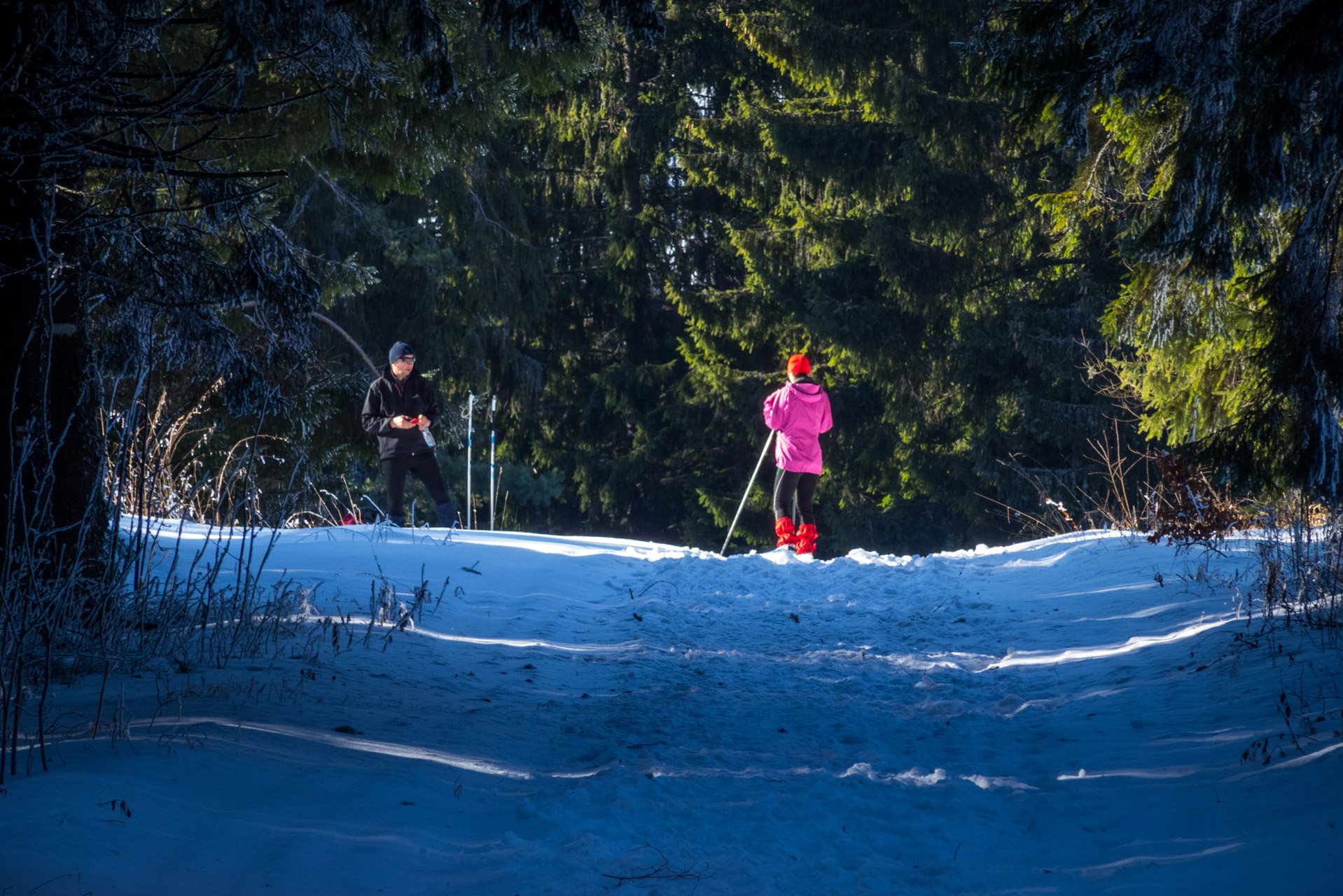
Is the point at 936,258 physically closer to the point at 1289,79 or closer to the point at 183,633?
the point at 1289,79

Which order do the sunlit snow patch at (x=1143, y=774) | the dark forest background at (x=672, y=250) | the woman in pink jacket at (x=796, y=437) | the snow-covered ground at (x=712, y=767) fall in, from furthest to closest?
1. the woman in pink jacket at (x=796, y=437)
2. the dark forest background at (x=672, y=250)
3. the sunlit snow patch at (x=1143, y=774)
4. the snow-covered ground at (x=712, y=767)

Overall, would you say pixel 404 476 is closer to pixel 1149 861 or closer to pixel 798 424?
pixel 798 424

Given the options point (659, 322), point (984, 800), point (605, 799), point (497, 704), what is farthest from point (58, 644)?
point (659, 322)

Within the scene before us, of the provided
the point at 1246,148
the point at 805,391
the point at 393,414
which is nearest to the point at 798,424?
the point at 805,391

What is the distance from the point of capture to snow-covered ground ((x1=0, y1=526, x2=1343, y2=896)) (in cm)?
267

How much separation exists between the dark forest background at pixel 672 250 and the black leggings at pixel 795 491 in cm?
316

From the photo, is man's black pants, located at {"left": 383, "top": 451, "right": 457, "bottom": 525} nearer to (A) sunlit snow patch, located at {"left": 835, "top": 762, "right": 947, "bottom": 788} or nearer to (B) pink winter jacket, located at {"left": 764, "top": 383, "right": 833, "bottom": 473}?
(B) pink winter jacket, located at {"left": 764, "top": 383, "right": 833, "bottom": 473}

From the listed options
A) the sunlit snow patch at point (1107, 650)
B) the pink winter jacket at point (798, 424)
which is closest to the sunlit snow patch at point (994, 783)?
the sunlit snow patch at point (1107, 650)

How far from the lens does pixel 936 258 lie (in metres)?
18.4

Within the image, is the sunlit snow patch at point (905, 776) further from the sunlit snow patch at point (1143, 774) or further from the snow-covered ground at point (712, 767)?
the sunlit snow patch at point (1143, 774)

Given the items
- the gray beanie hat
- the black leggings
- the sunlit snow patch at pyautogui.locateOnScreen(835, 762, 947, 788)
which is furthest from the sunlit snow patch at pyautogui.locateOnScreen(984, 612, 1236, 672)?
the gray beanie hat

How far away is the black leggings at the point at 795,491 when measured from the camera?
10.2 metres

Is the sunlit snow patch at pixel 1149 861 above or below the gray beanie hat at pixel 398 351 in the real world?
below

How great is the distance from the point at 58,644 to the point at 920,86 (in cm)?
1644
